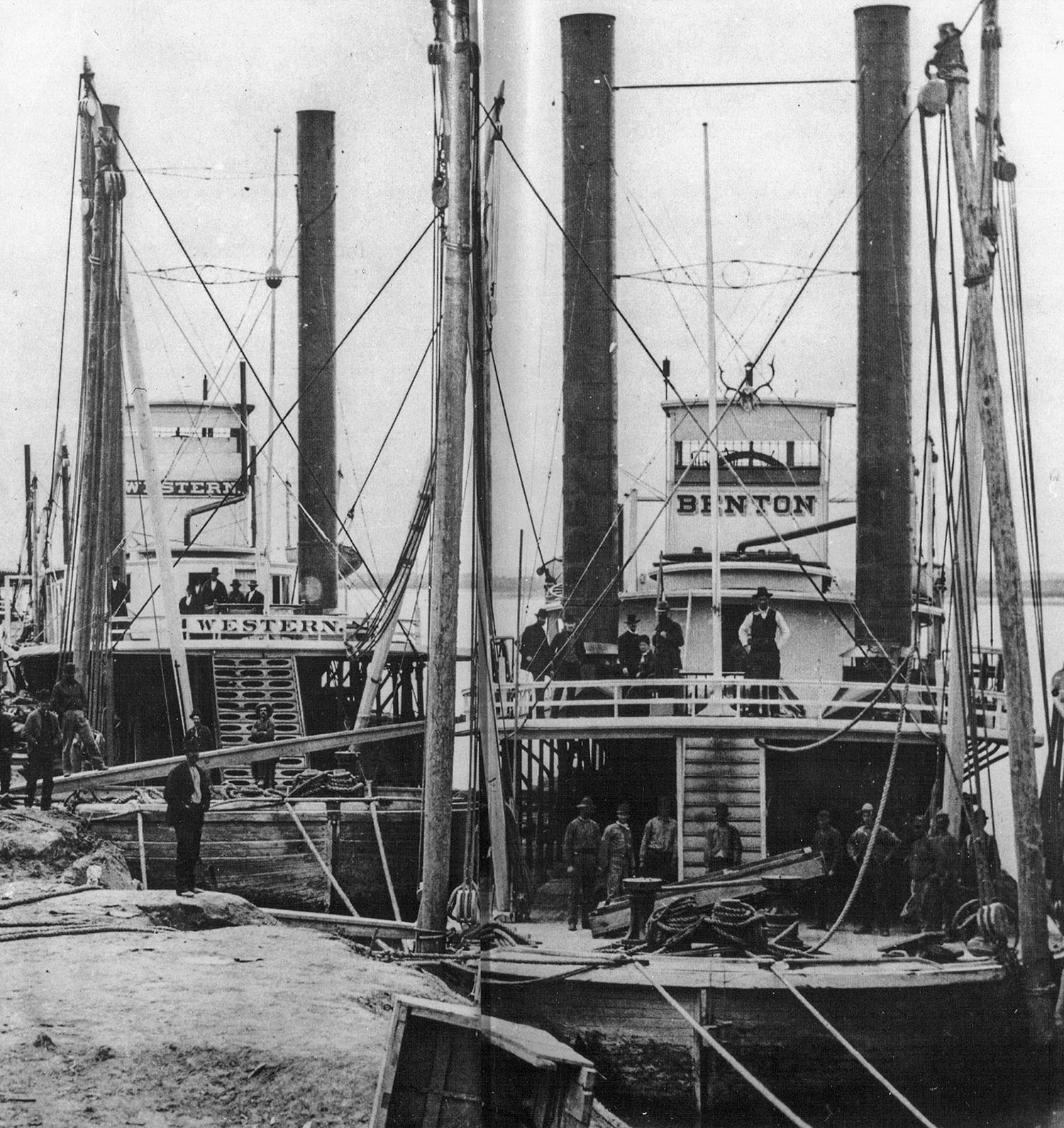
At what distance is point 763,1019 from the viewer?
10.7 metres

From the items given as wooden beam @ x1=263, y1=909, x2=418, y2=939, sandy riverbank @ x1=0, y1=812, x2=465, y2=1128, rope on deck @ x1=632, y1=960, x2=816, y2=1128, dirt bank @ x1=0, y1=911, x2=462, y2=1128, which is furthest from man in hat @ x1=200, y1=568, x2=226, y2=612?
rope on deck @ x1=632, y1=960, x2=816, y2=1128

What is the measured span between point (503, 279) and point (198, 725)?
700 centimetres

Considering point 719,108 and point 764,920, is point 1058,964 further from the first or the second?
point 719,108

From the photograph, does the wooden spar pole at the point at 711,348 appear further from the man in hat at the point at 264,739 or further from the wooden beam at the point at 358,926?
the man in hat at the point at 264,739

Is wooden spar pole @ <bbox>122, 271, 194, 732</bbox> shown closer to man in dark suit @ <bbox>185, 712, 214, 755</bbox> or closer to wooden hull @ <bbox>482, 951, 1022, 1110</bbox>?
man in dark suit @ <bbox>185, 712, 214, 755</bbox>

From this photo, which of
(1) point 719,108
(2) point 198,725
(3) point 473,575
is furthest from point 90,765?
(1) point 719,108

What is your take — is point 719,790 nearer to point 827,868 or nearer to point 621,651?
point 827,868

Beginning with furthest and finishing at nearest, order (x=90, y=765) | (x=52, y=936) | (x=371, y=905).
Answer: (x=371, y=905), (x=90, y=765), (x=52, y=936)

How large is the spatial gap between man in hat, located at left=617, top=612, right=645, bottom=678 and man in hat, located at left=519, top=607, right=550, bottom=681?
76 cm

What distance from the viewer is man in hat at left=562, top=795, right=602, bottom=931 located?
1234 cm

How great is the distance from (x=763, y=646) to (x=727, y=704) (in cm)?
101

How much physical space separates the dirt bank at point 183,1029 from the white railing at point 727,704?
10.5 ft

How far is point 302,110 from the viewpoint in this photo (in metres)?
12.7

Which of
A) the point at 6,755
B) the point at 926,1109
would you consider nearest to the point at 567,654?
the point at 6,755
